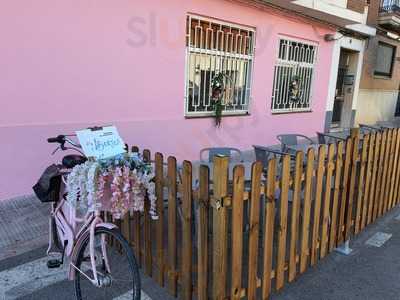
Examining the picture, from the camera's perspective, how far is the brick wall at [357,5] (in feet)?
29.6

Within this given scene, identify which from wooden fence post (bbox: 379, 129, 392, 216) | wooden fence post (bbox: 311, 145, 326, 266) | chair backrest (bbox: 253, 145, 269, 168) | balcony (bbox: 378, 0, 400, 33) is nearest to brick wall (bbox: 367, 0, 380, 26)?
balcony (bbox: 378, 0, 400, 33)

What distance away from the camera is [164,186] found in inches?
90.7

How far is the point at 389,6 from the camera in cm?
1074

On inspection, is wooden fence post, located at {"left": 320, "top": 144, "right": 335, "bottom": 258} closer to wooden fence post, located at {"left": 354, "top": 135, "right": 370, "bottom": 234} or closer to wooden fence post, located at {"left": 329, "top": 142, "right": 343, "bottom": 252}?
wooden fence post, located at {"left": 329, "top": 142, "right": 343, "bottom": 252}

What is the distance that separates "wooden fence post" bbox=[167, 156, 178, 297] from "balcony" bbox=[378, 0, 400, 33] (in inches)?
441

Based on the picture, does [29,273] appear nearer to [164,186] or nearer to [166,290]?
[166,290]

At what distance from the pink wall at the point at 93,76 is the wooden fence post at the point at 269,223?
3.13m

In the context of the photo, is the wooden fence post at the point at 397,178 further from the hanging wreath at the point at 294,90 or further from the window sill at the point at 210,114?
the hanging wreath at the point at 294,90

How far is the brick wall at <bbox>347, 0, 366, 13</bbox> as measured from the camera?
29.6 feet

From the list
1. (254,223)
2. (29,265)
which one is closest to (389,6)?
(254,223)

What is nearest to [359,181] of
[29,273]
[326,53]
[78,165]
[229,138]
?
[78,165]

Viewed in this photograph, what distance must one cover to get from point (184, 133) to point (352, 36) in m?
6.94

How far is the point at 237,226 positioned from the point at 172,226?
1.67 ft

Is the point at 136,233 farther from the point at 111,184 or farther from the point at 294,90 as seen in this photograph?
the point at 294,90
